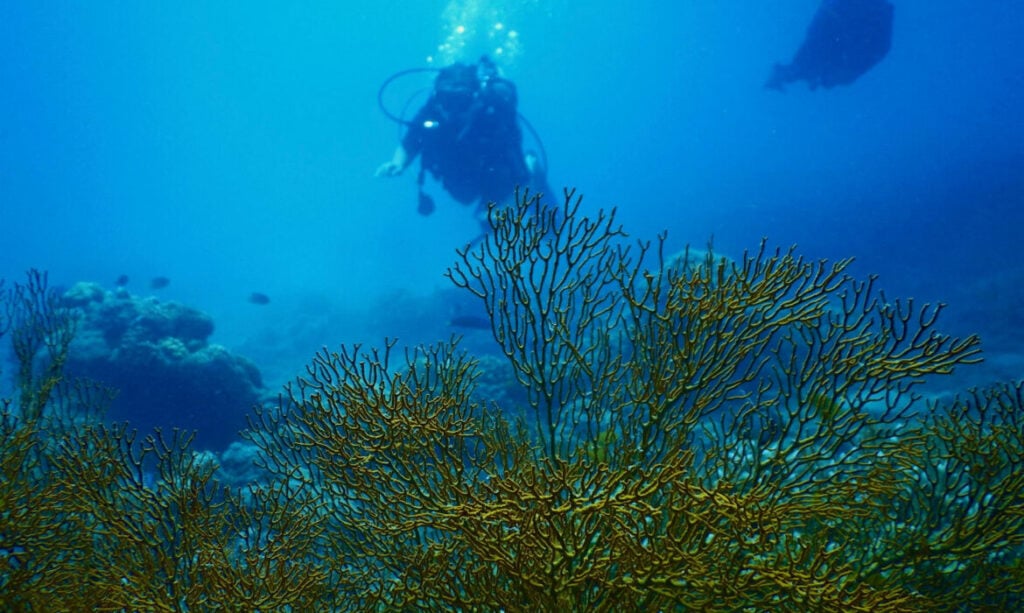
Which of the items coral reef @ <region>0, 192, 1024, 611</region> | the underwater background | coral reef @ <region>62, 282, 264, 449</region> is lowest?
coral reef @ <region>0, 192, 1024, 611</region>

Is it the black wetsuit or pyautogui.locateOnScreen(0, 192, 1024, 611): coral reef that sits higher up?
the black wetsuit

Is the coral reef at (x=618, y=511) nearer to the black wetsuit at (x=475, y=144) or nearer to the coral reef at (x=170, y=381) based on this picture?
the coral reef at (x=170, y=381)

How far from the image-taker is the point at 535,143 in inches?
1732

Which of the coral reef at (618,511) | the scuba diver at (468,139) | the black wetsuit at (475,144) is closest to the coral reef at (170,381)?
the scuba diver at (468,139)

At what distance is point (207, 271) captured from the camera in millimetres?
112562

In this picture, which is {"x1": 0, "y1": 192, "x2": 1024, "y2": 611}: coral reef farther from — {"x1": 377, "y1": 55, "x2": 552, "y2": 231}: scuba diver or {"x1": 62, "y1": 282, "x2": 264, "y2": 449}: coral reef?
{"x1": 377, "y1": 55, "x2": 552, "y2": 231}: scuba diver

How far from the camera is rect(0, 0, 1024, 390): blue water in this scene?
34656 millimetres

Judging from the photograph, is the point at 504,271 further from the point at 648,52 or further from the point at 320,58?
the point at 320,58

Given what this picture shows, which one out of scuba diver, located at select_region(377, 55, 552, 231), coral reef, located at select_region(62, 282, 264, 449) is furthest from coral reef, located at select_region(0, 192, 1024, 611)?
scuba diver, located at select_region(377, 55, 552, 231)

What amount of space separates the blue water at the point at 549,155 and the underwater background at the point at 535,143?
1.35 ft

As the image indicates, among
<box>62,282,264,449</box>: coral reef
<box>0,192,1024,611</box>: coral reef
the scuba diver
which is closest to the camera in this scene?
<box>0,192,1024,611</box>: coral reef

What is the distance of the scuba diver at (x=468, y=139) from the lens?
13781 millimetres

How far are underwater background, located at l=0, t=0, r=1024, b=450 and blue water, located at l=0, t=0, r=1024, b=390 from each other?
0.41m

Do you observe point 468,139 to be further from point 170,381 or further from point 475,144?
point 170,381
